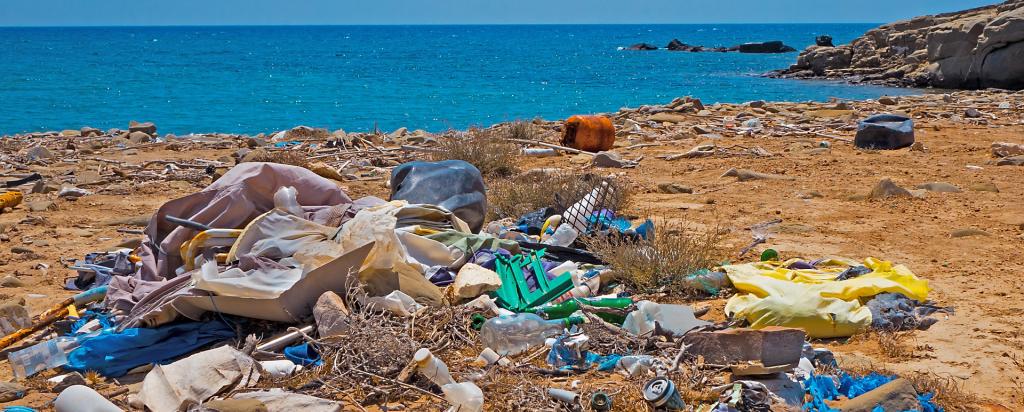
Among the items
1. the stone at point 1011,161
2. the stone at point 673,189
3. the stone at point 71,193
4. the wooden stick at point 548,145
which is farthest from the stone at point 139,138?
the stone at point 1011,161

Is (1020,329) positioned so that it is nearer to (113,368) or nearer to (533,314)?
(533,314)

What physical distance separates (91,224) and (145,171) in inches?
102

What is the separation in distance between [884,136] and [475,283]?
7.48 m

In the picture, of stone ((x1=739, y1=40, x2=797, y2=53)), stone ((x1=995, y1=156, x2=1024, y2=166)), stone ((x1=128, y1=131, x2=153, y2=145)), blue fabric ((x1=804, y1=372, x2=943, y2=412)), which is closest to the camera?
blue fabric ((x1=804, y1=372, x2=943, y2=412))

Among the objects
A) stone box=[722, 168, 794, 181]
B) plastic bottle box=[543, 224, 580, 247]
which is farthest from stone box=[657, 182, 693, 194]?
plastic bottle box=[543, 224, 580, 247]

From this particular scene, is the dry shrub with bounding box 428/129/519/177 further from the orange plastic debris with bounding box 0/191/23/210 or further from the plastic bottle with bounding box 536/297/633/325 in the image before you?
the plastic bottle with bounding box 536/297/633/325

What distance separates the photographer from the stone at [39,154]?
34.4 feet

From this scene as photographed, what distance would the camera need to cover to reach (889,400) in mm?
3281

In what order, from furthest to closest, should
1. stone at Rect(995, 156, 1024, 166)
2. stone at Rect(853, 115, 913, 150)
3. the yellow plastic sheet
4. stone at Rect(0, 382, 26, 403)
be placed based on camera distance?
1. stone at Rect(853, 115, 913, 150)
2. stone at Rect(995, 156, 1024, 166)
3. the yellow plastic sheet
4. stone at Rect(0, 382, 26, 403)

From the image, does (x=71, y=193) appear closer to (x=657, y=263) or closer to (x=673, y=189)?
(x=673, y=189)

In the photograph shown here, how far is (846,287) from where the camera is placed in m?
4.54

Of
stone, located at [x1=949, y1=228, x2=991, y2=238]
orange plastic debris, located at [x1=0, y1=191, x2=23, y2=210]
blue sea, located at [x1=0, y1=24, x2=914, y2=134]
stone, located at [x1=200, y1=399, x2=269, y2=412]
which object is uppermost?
stone, located at [x1=200, y1=399, x2=269, y2=412]

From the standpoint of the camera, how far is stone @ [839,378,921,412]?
326 cm

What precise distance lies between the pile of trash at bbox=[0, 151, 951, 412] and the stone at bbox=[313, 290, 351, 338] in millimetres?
10
